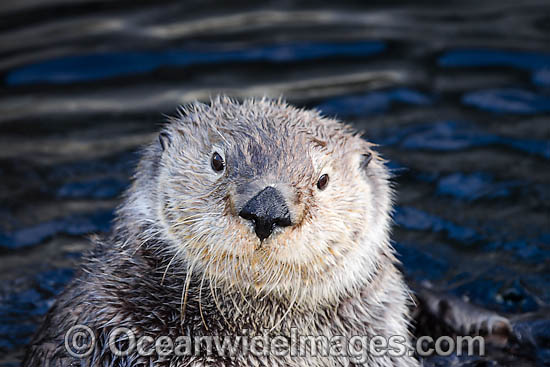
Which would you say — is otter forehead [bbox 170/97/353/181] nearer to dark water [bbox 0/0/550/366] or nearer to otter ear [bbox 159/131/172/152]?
otter ear [bbox 159/131/172/152]

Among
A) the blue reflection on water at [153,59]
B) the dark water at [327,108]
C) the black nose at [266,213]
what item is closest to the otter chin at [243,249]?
the black nose at [266,213]

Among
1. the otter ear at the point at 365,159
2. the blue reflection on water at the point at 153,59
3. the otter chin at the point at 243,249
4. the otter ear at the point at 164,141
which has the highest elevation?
the blue reflection on water at the point at 153,59

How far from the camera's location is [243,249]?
3076 mm

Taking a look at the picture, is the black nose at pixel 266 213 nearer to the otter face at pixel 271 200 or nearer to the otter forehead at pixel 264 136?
the otter face at pixel 271 200

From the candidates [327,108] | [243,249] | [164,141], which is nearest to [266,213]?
[243,249]

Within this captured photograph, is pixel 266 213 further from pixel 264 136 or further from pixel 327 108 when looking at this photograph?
pixel 327 108

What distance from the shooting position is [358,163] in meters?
3.78

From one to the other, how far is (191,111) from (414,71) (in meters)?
4.13

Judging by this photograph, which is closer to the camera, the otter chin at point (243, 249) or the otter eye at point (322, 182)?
the otter chin at point (243, 249)

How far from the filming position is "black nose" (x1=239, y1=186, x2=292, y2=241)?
2961 millimetres

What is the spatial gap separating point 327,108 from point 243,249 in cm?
419

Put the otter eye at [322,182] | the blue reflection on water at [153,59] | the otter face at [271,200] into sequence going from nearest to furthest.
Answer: the otter face at [271,200] < the otter eye at [322,182] < the blue reflection on water at [153,59]

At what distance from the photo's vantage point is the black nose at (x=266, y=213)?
117 inches

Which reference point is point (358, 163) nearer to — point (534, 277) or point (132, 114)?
point (534, 277)
